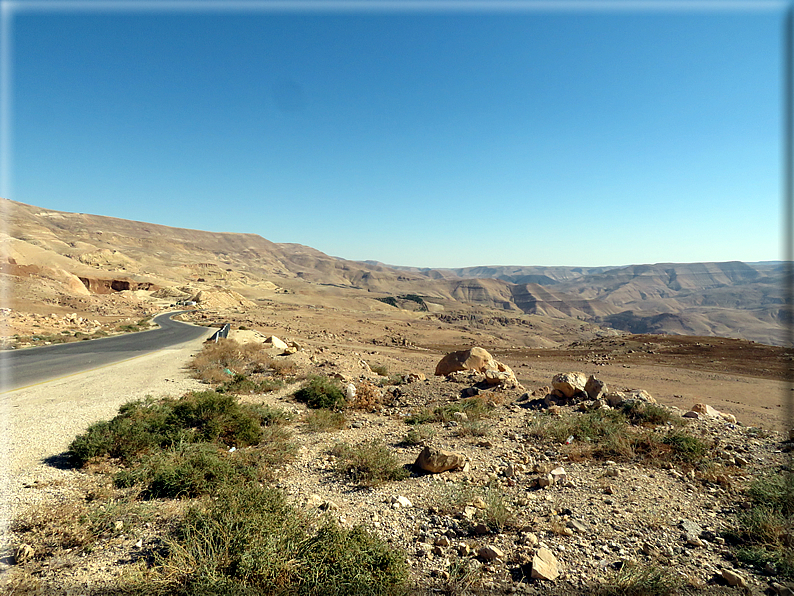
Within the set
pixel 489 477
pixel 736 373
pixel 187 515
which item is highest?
pixel 187 515

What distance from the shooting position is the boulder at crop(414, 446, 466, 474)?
5.86 metres

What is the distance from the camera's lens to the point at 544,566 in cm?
360

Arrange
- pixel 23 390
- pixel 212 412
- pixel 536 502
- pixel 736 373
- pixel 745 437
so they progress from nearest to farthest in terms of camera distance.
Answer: pixel 536 502, pixel 745 437, pixel 212 412, pixel 23 390, pixel 736 373

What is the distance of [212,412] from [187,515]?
369 centimetres

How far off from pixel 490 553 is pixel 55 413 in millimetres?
9691

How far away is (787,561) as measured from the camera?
3605mm

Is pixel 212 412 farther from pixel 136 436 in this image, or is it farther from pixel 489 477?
pixel 489 477

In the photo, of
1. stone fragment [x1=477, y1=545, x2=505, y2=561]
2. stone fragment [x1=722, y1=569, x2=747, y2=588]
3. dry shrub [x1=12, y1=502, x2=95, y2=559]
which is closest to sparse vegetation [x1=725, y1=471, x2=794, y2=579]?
stone fragment [x1=722, y1=569, x2=747, y2=588]

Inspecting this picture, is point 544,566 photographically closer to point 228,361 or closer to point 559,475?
point 559,475

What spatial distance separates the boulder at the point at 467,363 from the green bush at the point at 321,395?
4.95 metres

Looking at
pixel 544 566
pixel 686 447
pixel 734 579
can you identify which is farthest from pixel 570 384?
pixel 544 566

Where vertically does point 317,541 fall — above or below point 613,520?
above

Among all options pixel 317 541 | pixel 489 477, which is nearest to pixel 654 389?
pixel 489 477

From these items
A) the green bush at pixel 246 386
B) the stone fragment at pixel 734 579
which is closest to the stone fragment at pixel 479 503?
the stone fragment at pixel 734 579
